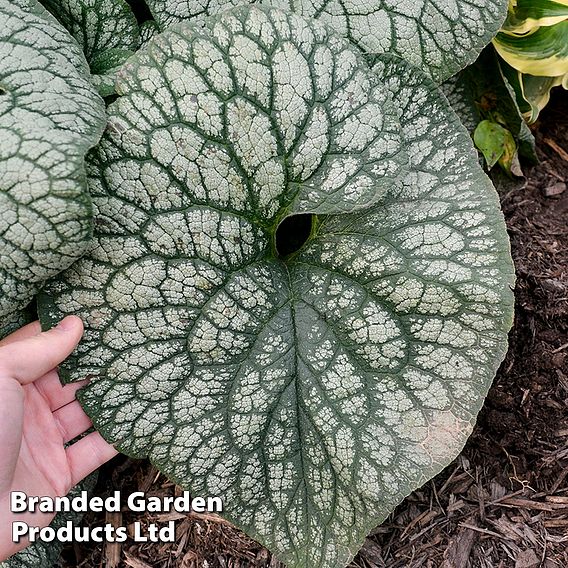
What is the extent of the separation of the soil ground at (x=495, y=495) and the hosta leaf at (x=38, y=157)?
0.88 meters

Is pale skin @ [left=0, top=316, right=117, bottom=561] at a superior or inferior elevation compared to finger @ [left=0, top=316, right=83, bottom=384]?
inferior

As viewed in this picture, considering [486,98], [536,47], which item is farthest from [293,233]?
[536,47]

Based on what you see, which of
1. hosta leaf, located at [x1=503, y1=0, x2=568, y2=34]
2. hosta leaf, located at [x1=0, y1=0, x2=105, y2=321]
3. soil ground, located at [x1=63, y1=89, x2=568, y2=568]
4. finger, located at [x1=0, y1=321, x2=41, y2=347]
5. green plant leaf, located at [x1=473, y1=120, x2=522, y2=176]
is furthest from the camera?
green plant leaf, located at [x1=473, y1=120, x2=522, y2=176]

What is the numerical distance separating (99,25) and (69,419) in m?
0.98

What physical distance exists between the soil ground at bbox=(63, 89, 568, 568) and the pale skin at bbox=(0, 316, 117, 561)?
339 millimetres

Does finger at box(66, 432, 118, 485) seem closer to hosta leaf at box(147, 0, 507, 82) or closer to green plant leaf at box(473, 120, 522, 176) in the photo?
hosta leaf at box(147, 0, 507, 82)

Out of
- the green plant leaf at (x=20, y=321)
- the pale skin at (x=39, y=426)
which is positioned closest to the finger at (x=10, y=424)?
the pale skin at (x=39, y=426)

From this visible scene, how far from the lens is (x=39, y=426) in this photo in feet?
5.46

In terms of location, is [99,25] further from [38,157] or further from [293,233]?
[293,233]

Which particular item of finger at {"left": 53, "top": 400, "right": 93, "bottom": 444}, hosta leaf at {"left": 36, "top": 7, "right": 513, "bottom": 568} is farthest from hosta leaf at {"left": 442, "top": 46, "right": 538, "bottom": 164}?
finger at {"left": 53, "top": 400, "right": 93, "bottom": 444}

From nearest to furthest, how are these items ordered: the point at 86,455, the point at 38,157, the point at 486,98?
the point at 38,157 → the point at 86,455 → the point at 486,98

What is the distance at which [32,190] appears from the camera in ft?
4.24

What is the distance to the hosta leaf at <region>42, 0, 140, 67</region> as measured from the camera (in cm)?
172

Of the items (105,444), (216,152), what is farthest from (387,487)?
(216,152)
